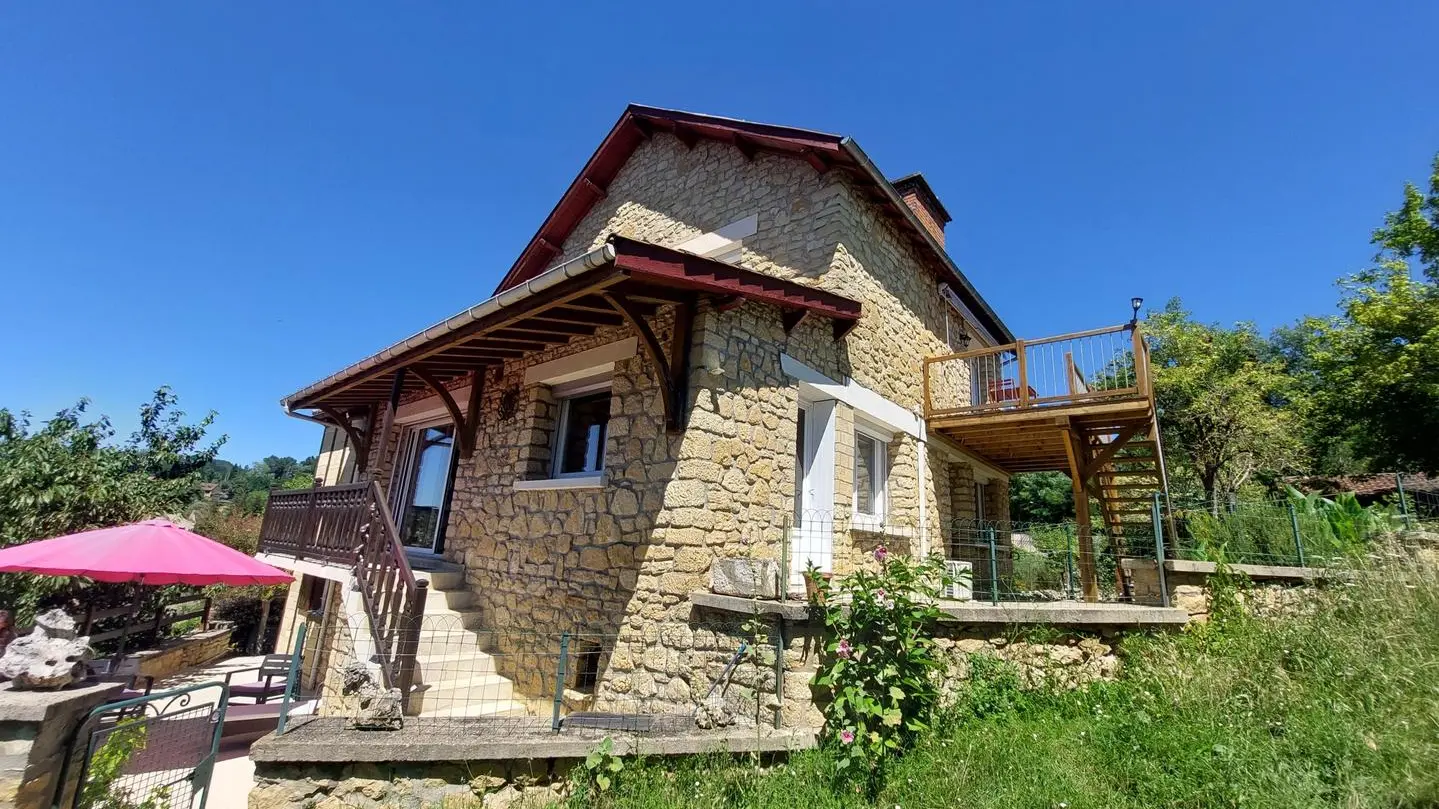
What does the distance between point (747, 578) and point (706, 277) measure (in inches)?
98.9

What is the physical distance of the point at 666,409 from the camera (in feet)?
16.9

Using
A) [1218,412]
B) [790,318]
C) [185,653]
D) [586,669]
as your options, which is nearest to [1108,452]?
[790,318]

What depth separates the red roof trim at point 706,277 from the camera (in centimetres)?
444

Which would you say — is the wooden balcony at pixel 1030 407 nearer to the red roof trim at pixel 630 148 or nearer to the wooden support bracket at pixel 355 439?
the red roof trim at pixel 630 148

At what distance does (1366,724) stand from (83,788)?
7.47 metres

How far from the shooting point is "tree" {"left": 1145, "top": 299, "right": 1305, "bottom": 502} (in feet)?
55.7

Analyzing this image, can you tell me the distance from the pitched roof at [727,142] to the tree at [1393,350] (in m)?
12.5

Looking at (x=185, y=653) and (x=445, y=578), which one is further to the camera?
(x=185, y=653)

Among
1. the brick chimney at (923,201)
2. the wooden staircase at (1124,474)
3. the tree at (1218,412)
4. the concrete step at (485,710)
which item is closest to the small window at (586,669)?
the concrete step at (485,710)

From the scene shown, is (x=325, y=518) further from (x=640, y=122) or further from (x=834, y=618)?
(x=640, y=122)

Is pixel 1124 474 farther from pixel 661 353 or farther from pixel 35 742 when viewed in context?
pixel 35 742

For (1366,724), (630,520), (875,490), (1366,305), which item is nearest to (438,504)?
Answer: (630,520)

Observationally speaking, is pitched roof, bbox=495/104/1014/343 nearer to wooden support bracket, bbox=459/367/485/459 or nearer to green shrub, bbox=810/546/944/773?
wooden support bracket, bbox=459/367/485/459

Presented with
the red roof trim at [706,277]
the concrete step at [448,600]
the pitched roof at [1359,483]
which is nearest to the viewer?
the red roof trim at [706,277]
